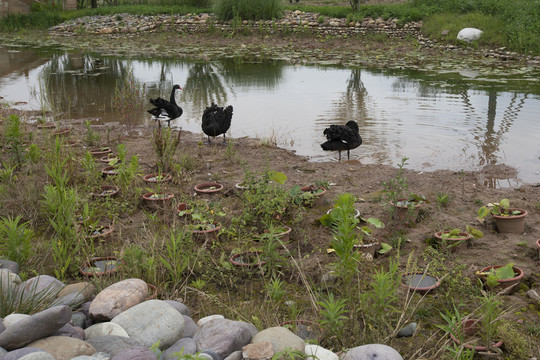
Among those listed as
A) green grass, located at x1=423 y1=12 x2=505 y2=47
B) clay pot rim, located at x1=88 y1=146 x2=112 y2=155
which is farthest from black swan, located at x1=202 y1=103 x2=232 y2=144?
green grass, located at x1=423 y1=12 x2=505 y2=47

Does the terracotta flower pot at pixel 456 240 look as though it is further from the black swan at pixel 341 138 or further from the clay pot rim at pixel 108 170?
the clay pot rim at pixel 108 170

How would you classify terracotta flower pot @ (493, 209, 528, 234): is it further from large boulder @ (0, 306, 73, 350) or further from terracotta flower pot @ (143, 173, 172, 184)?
large boulder @ (0, 306, 73, 350)

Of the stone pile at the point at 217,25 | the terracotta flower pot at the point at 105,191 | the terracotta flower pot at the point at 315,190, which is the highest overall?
the stone pile at the point at 217,25

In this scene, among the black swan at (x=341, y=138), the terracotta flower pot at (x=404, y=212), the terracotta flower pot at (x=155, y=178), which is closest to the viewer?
the terracotta flower pot at (x=404, y=212)

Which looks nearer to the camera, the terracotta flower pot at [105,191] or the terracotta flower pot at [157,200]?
the terracotta flower pot at [157,200]

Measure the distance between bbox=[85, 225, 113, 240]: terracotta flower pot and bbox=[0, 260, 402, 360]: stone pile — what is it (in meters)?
0.97

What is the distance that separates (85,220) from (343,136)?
3.87 meters

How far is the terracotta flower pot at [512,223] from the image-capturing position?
4.76m

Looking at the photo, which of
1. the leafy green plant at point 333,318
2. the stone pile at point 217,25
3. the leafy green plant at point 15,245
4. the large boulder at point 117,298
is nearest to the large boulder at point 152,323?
the large boulder at point 117,298

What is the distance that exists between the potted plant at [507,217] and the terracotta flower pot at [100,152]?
495 cm

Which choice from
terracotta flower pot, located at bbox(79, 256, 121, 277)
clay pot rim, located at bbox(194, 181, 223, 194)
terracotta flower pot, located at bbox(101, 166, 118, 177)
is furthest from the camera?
terracotta flower pot, located at bbox(101, 166, 118, 177)

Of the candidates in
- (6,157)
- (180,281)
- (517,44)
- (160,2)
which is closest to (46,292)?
(180,281)

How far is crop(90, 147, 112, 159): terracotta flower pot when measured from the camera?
7.30 metres

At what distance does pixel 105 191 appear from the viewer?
5.74 metres
